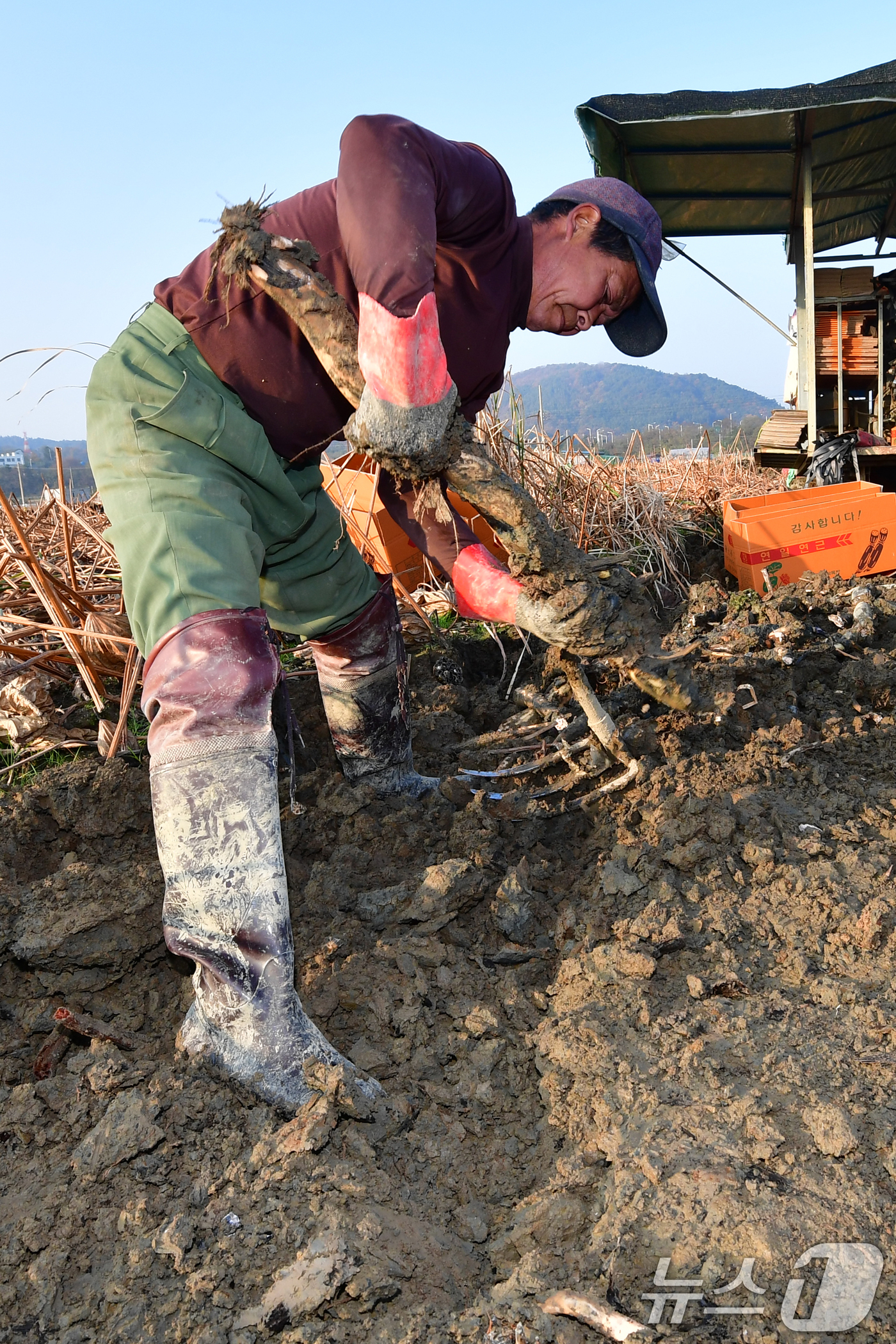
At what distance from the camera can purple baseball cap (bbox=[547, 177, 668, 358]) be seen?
1791 millimetres

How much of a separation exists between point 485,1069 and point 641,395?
6020 centimetres

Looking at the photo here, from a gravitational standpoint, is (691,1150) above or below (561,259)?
below

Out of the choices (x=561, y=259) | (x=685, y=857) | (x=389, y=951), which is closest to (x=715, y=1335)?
(x=389, y=951)

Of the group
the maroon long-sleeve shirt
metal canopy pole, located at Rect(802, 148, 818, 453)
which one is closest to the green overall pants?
the maroon long-sleeve shirt

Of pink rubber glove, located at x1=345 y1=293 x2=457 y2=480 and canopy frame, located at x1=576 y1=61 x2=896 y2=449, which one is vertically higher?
canopy frame, located at x1=576 y1=61 x2=896 y2=449

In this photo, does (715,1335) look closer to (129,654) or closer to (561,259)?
(561,259)

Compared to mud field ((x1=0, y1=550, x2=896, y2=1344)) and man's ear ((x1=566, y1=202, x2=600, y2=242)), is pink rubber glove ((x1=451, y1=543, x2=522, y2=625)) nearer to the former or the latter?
mud field ((x1=0, y1=550, x2=896, y2=1344))

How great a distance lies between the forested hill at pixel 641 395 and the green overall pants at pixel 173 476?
41.7 m

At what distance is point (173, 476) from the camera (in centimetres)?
157

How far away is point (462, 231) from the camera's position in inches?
66.6

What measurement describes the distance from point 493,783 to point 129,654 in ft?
3.96

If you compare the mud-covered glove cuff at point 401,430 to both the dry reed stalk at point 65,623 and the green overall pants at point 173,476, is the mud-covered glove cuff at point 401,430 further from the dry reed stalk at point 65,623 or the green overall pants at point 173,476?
the dry reed stalk at point 65,623

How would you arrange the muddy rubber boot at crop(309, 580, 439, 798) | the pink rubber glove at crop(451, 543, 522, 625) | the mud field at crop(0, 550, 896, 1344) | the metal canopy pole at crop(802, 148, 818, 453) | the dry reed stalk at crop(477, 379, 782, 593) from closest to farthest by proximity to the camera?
the mud field at crop(0, 550, 896, 1344) < the pink rubber glove at crop(451, 543, 522, 625) < the muddy rubber boot at crop(309, 580, 439, 798) < the dry reed stalk at crop(477, 379, 782, 593) < the metal canopy pole at crop(802, 148, 818, 453)

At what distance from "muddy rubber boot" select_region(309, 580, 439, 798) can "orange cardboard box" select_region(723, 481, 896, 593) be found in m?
2.11
